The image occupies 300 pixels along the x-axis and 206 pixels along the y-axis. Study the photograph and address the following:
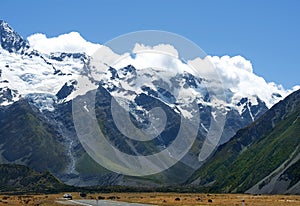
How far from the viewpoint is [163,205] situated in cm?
11288

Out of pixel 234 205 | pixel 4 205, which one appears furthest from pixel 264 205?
pixel 4 205

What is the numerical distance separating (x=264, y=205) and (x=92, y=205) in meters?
35.0

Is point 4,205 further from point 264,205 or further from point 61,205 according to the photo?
point 264,205

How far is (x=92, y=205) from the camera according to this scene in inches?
4316

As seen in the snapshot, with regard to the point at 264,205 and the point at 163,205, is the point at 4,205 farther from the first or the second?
the point at 264,205

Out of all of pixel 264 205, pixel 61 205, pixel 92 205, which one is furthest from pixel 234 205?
pixel 61 205

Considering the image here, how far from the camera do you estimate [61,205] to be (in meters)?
115

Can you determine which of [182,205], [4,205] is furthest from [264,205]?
[4,205]

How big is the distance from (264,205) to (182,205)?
675 inches

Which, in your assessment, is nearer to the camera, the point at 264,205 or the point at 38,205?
the point at 264,205

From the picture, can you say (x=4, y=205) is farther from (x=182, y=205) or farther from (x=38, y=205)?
(x=182, y=205)

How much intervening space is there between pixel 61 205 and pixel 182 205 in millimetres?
26347

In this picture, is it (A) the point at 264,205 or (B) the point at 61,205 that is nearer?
(A) the point at 264,205

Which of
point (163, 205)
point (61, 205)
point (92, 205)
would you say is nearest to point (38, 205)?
point (61, 205)
